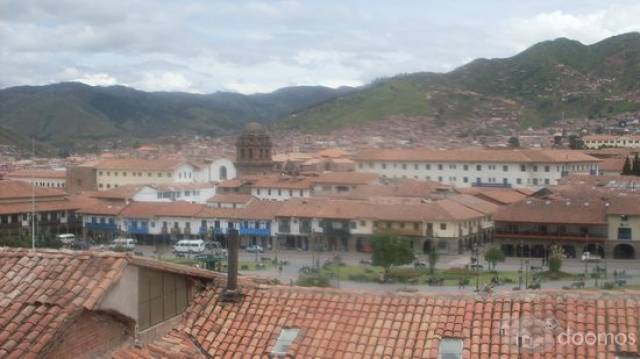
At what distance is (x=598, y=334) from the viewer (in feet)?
21.4

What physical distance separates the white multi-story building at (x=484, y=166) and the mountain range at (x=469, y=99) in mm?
40342

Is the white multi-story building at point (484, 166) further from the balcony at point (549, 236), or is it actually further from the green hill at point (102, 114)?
the green hill at point (102, 114)

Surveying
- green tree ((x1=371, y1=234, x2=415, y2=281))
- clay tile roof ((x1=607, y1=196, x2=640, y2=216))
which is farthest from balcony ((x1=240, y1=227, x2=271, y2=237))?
clay tile roof ((x1=607, y1=196, x2=640, y2=216))

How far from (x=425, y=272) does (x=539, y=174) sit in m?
24.8

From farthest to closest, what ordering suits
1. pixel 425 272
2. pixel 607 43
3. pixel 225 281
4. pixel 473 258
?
1. pixel 607 43
2. pixel 473 258
3. pixel 425 272
4. pixel 225 281

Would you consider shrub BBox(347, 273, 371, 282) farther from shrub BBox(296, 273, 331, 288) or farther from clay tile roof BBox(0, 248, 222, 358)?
clay tile roof BBox(0, 248, 222, 358)

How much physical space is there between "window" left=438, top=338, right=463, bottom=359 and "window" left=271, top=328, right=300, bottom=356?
1209 mm

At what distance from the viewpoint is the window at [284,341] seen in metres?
6.80

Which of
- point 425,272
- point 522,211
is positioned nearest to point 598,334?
point 425,272

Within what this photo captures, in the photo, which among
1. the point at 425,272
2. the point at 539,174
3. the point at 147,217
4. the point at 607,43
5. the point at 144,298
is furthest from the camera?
the point at 607,43

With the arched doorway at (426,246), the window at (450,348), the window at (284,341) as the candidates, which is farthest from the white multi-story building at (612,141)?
the window at (284,341)

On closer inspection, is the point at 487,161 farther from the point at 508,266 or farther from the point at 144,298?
the point at 144,298

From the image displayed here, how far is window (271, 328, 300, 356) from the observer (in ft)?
22.3

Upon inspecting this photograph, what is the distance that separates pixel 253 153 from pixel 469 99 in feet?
202
